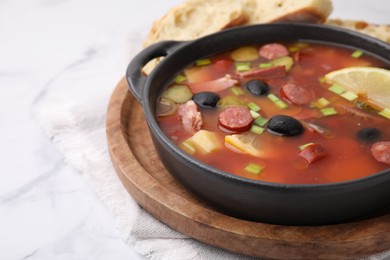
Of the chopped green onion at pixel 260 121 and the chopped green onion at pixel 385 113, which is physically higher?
the chopped green onion at pixel 260 121

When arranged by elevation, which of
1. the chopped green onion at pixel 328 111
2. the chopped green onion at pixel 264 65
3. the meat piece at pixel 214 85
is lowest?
the chopped green onion at pixel 328 111

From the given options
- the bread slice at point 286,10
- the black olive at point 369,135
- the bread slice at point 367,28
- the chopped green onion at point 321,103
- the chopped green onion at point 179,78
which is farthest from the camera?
the bread slice at point 367,28

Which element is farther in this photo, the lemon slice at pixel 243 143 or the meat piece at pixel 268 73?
the meat piece at pixel 268 73

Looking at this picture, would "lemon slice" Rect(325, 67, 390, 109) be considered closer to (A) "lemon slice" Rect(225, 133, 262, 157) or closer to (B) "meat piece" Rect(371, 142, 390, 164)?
(B) "meat piece" Rect(371, 142, 390, 164)

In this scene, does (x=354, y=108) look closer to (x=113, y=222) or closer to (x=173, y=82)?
(x=173, y=82)

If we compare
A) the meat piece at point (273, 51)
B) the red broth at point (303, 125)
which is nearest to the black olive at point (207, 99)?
the red broth at point (303, 125)

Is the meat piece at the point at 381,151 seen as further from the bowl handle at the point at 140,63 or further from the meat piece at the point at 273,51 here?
the bowl handle at the point at 140,63

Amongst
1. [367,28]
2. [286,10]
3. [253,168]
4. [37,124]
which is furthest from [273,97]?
[37,124]

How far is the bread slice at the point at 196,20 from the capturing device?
11.0ft

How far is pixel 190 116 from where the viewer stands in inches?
109

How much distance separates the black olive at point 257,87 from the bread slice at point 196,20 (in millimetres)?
494

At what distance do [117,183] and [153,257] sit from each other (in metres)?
0.45

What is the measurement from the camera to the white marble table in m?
2.66

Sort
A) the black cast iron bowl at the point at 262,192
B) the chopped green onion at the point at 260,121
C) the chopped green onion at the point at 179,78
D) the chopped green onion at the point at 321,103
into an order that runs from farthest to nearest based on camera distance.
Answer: the chopped green onion at the point at 179,78, the chopped green onion at the point at 321,103, the chopped green onion at the point at 260,121, the black cast iron bowl at the point at 262,192
